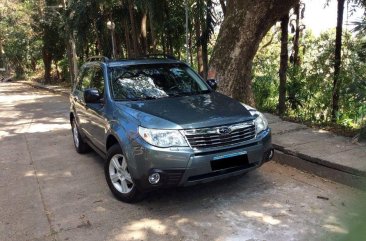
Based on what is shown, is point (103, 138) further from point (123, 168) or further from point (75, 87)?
point (75, 87)

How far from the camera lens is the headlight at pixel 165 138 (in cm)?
406

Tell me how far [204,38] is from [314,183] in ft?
20.3

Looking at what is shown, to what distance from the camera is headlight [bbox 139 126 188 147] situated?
13.3ft

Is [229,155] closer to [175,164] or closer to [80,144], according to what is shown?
[175,164]

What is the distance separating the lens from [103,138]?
5.12 metres

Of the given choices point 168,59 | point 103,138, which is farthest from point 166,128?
point 168,59

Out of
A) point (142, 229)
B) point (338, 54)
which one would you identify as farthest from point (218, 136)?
point (338, 54)

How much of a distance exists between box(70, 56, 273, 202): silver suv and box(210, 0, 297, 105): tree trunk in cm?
192

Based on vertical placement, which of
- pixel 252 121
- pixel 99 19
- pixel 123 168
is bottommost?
pixel 123 168

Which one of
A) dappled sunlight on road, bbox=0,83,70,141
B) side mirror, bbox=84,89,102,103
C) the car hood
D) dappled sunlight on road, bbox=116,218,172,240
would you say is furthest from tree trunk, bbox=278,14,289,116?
dappled sunlight on road, bbox=0,83,70,141

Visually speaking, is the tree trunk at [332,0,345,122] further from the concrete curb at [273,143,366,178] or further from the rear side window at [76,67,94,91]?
the rear side window at [76,67,94,91]

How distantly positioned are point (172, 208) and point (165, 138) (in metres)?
0.88

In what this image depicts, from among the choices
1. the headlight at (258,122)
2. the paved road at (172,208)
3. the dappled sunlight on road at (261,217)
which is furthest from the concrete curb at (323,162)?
the dappled sunlight on road at (261,217)

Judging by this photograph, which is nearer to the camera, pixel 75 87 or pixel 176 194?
pixel 176 194
